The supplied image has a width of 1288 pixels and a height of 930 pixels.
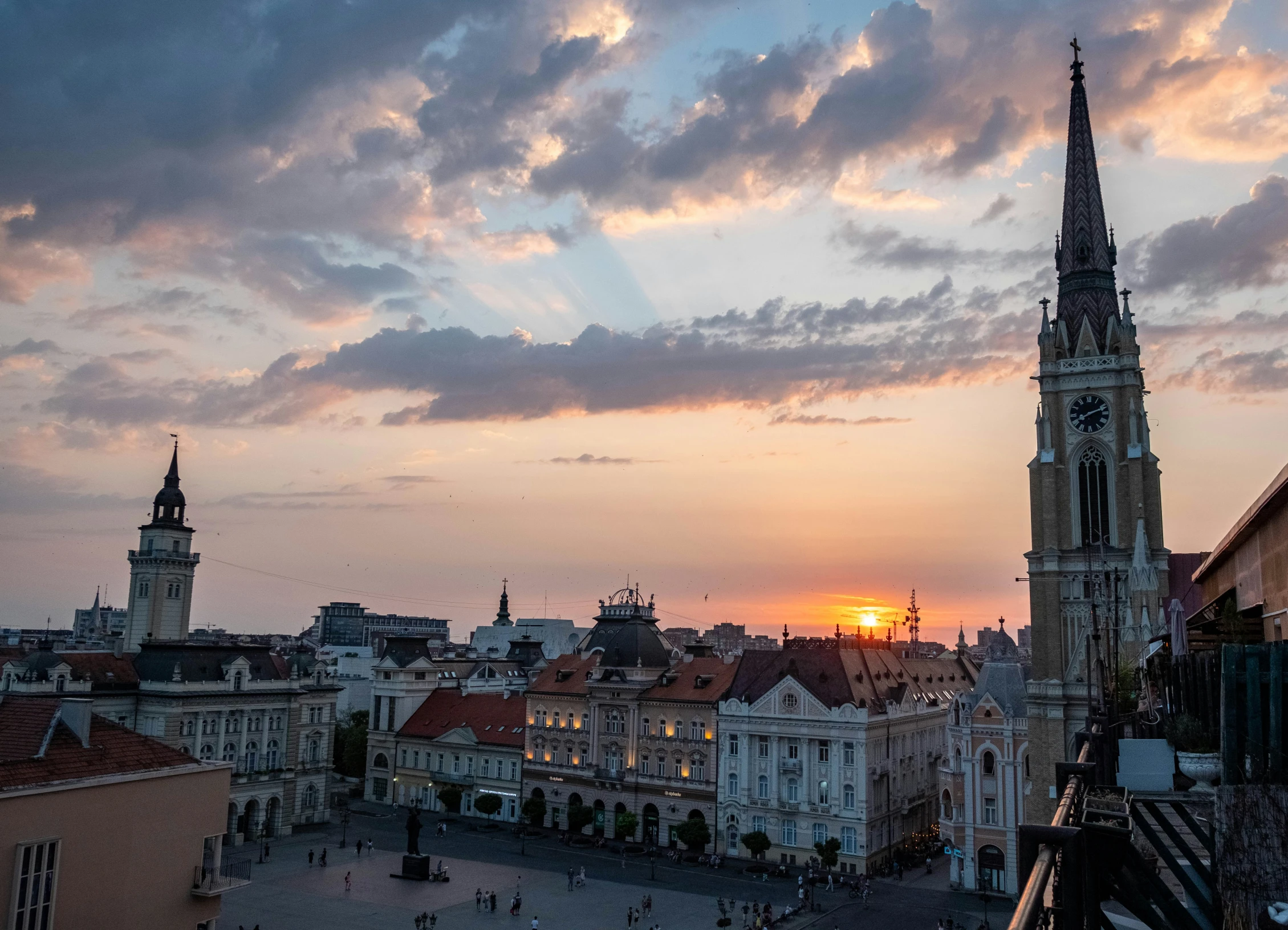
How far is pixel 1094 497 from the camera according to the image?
66688mm

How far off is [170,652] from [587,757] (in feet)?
107

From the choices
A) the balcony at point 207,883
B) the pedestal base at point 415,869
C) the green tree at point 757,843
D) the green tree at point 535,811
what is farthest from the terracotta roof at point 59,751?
the green tree at point 535,811

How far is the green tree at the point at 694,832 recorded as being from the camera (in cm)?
6819

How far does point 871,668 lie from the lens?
7375cm

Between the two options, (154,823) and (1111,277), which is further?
(1111,277)

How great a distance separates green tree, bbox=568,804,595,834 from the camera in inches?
2975

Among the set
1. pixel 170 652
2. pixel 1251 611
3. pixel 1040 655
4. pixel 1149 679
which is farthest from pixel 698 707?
pixel 1251 611

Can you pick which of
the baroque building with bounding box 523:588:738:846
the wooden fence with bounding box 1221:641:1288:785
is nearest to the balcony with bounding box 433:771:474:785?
the baroque building with bounding box 523:588:738:846

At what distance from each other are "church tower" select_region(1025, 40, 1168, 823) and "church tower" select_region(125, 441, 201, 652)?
3073 inches

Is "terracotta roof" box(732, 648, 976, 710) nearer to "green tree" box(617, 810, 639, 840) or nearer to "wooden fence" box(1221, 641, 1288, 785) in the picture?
"green tree" box(617, 810, 639, 840)

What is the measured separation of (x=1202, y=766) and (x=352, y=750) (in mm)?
94035

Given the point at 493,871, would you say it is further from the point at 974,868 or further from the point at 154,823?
the point at 154,823

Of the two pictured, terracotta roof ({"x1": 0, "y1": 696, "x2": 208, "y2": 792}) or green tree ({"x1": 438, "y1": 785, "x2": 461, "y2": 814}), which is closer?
terracotta roof ({"x1": 0, "y1": 696, "x2": 208, "y2": 792})

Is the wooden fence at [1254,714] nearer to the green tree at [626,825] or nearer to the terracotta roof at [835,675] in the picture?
the terracotta roof at [835,675]
